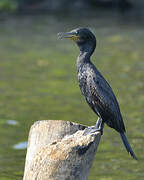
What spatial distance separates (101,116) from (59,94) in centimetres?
715

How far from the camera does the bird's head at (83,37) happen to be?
557 cm

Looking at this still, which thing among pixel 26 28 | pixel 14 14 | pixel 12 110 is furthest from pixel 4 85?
pixel 14 14

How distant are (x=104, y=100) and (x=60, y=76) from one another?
8.78m

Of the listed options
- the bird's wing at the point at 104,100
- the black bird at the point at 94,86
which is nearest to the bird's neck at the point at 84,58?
the black bird at the point at 94,86

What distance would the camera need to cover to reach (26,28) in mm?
20453

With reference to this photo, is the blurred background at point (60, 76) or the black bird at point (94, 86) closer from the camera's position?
the black bird at point (94, 86)

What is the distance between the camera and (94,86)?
5578 millimetres

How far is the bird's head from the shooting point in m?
5.57

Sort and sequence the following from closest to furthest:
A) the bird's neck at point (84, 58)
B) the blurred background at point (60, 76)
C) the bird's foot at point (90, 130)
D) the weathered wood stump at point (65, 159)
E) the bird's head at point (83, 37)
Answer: the weathered wood stump at point (65, 159) < the bird's foot at point (90, 130) < the bird's head at point (83, 37) < the bird's neck at point (84, 58) < the blurred background at point (60, 76)

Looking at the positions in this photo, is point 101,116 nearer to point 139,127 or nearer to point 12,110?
point 139,127

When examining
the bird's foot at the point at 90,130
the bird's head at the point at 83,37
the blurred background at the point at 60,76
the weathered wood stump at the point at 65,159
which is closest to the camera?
the weathered wood stump at the point at 65,159

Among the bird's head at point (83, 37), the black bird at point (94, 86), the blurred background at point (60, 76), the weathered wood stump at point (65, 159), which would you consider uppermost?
the bird's head at point (83, 37)

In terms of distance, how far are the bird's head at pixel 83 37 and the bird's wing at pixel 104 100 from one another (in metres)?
0.31

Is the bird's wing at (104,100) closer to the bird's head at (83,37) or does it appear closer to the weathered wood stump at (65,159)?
the bird's head at (83,37)
